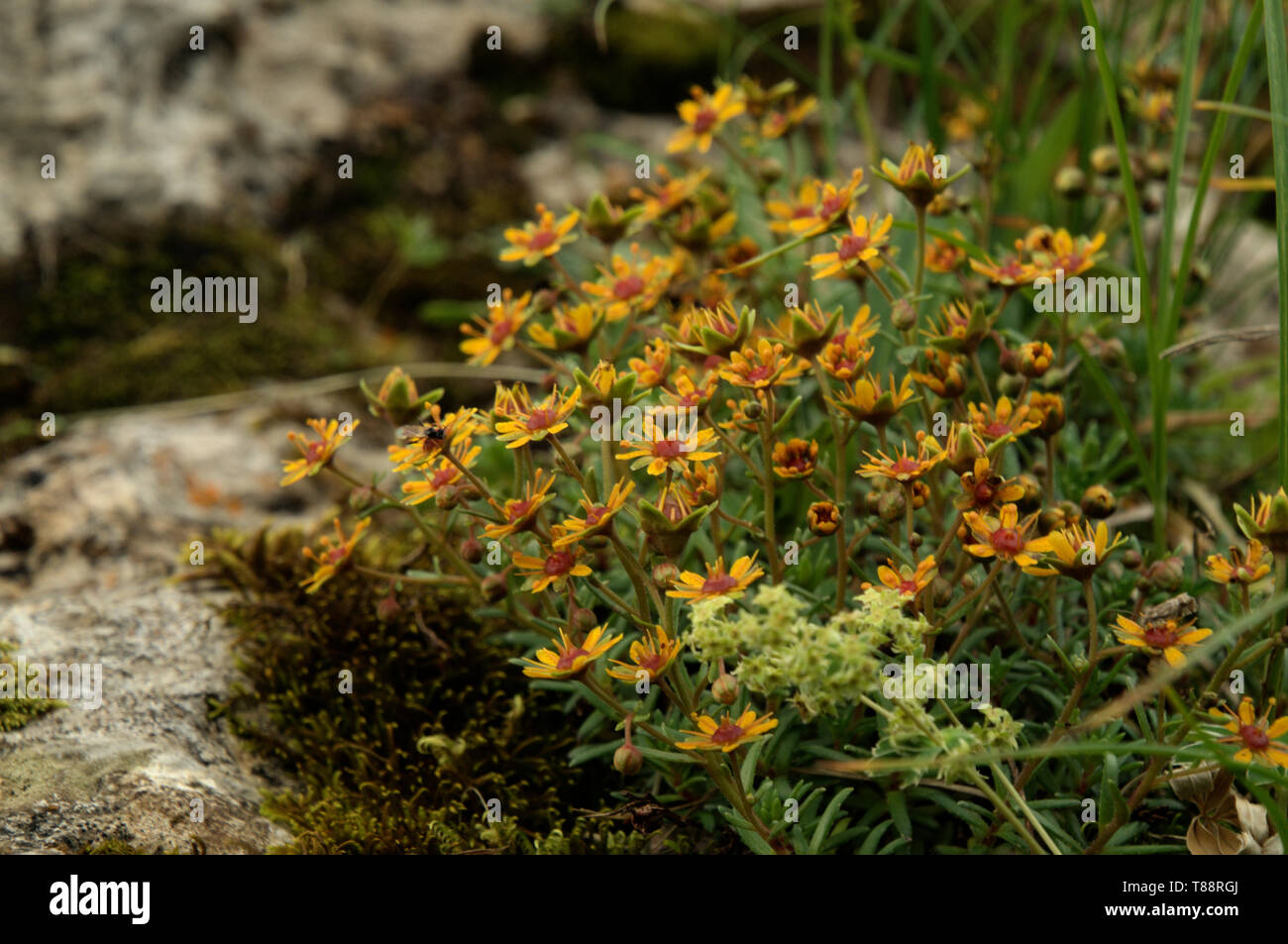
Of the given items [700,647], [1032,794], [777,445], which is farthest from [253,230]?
[1032,794]

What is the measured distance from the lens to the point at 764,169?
2.18 m

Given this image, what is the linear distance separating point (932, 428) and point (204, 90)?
2.71m

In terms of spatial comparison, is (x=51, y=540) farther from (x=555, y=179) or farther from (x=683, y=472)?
(x=555, y=179)

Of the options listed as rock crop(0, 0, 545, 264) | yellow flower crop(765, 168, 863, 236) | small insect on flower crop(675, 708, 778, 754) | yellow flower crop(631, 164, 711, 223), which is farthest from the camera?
rock crop(0, 0, 545, 264)

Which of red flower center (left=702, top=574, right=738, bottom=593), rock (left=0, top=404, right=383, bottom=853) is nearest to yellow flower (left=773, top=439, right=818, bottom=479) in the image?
red flower center (left=702, top=574, right=738, bottom=593)

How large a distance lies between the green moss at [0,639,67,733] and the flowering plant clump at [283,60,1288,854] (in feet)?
1.97

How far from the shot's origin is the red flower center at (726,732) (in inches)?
52.5

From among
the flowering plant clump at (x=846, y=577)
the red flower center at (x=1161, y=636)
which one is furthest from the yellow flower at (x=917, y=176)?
the red flower center at (x=1161, y=636)

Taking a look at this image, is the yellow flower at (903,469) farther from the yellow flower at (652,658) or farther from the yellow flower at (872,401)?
the yellow flower at (652,658)

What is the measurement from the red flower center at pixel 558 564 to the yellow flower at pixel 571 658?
0.09 meters

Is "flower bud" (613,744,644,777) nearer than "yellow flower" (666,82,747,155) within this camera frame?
Yes

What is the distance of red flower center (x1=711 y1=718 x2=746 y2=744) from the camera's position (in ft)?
4.37

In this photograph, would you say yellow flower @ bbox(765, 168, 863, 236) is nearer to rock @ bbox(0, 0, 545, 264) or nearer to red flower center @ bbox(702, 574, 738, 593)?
red flower center @ bbox(702, 574, 738, 593)

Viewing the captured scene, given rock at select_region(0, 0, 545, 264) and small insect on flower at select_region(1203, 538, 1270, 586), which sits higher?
rock at select_region(0, 0, 545, 264)
